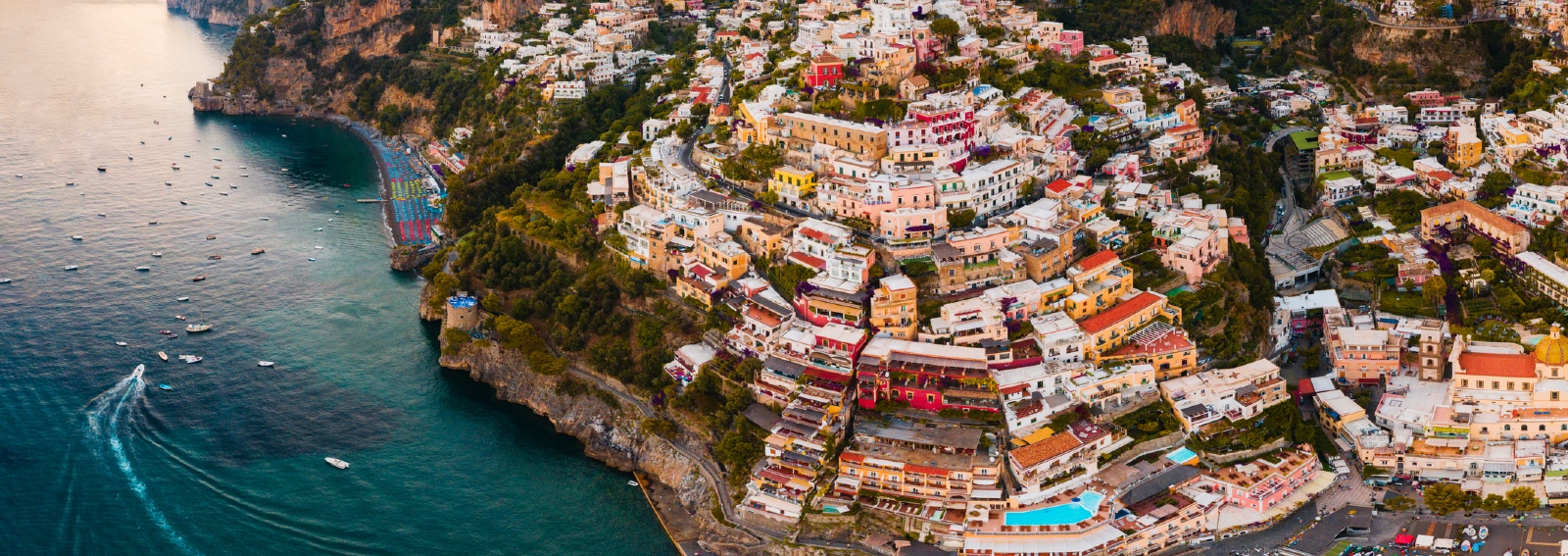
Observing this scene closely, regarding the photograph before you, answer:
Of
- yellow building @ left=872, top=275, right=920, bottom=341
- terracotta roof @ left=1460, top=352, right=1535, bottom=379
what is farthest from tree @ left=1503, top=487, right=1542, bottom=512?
yellow building @ left=872, top=275, right=920, bottom=341

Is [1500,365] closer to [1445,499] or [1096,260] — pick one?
[1445,499]

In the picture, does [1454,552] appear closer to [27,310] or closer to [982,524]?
[982,524]

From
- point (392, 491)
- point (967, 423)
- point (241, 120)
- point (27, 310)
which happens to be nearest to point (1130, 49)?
point (967, 423)

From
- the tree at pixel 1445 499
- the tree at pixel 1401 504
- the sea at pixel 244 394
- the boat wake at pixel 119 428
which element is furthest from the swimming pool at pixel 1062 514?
the boat wake at pixel 119 428

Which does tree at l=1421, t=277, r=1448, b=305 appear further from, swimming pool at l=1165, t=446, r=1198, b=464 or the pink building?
swimming pool at l=1165, t=446, r=1198, b=464

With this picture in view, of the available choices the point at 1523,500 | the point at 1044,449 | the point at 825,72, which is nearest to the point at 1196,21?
the point at 825,72

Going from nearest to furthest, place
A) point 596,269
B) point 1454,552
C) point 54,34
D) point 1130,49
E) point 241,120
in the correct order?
1. point 1454,552
2. point 596,269
3. point 1130,49
4. point 241,120
5. point 54,34
